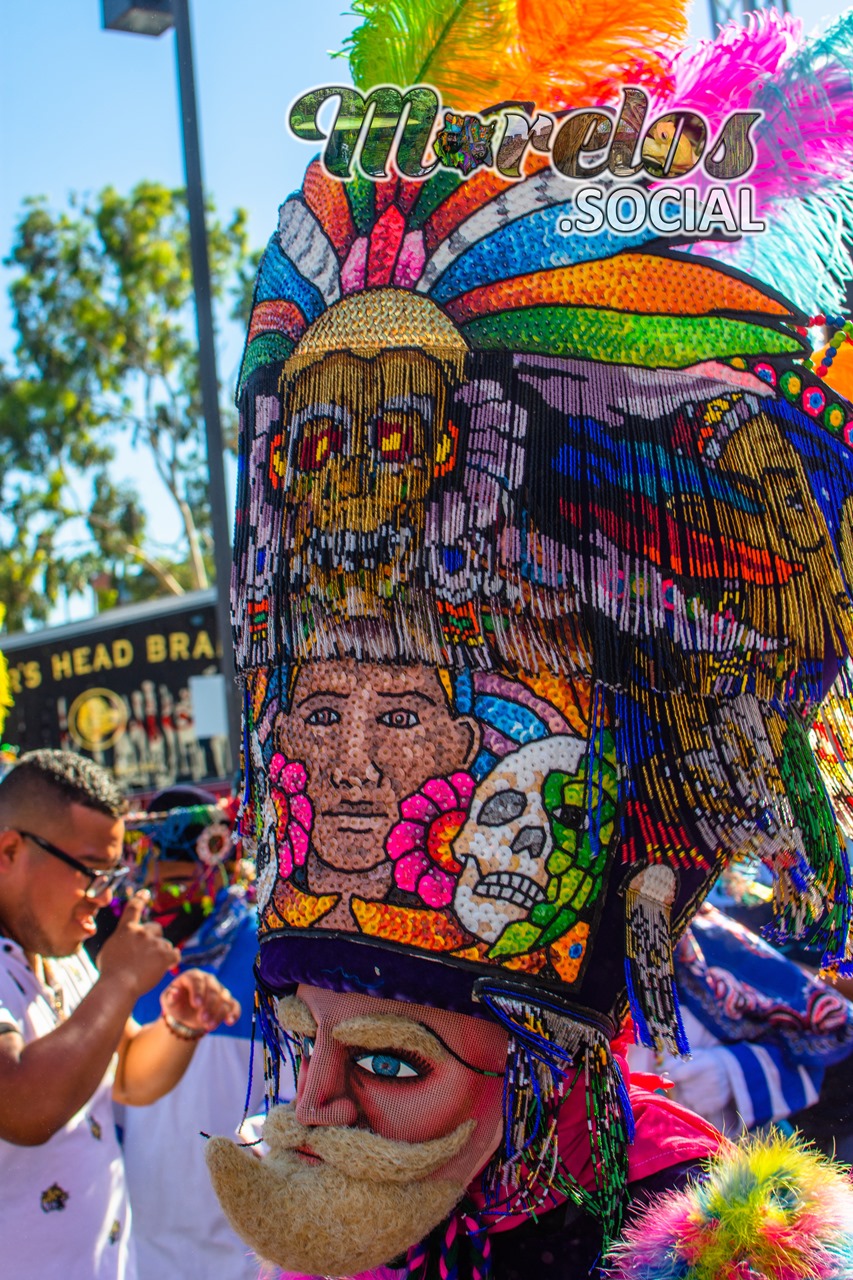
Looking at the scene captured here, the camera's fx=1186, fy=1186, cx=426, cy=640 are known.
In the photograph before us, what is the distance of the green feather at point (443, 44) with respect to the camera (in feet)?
5.29

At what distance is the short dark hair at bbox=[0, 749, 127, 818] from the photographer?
10.1 feet

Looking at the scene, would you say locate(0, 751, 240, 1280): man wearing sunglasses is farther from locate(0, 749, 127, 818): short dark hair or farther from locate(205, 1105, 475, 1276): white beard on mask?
locate(205, 1105, 475, 1276): white beard on mask

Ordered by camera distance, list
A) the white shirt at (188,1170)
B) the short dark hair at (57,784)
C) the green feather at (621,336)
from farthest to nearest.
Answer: the white shirt at (188,1170), the short dark hair at (57,784), the green feather at (621,336)

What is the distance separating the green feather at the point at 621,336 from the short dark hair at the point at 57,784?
1.93 meters

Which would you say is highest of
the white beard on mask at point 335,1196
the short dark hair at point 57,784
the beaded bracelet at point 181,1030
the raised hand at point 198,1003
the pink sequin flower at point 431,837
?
the pink sequin flower at point 431,837

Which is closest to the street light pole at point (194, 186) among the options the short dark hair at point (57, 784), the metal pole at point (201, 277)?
the metal pole at point (201, 277)

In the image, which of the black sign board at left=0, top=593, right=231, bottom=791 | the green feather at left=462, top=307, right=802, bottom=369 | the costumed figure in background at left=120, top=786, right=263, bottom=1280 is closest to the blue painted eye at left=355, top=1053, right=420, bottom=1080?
the green feather at left=462, top=307, right=802, bottom=369

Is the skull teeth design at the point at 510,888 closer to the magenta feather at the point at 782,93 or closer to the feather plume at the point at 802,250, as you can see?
the feather plume at the point at 802,250

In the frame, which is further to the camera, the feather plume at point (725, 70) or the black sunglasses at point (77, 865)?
the black sunglasses at point (77, 865)

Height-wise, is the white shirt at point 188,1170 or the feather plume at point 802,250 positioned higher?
the feather plume at point 802,250

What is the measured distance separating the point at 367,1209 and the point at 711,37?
1.67 metres

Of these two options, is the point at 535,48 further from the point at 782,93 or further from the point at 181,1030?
the point at 181,1030

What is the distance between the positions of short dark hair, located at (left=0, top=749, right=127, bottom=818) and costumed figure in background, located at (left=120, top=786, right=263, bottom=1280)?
66 centimetres

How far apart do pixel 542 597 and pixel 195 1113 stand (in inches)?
100
